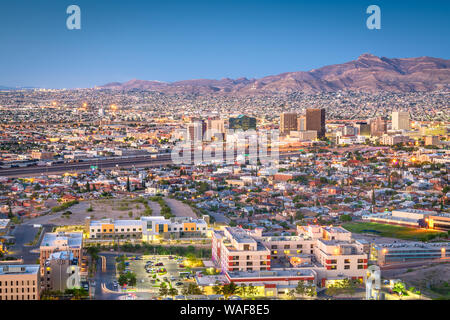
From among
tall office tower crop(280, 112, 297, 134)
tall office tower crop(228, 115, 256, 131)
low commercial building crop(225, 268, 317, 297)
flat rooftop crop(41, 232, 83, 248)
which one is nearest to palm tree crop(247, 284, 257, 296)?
low commercial building crop(225, 268, 317, 297)

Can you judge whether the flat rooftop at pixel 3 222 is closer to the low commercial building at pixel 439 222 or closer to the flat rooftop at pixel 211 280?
the flat rooftop at pixel 211 280

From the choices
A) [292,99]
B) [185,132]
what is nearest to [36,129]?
[185,132]

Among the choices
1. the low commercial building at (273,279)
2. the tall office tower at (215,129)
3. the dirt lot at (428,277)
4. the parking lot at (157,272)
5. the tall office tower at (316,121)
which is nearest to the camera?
the low commercial building at (273,279)

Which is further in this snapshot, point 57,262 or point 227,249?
point 227,249

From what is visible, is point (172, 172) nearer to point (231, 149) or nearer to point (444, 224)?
point (231, 149)

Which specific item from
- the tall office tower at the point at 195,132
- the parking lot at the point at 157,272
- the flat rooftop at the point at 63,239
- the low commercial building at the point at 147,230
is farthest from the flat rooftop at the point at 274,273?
the tall office tower at the point at 195,132

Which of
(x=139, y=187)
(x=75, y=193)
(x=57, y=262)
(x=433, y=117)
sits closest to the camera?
(x=57, y=262)
